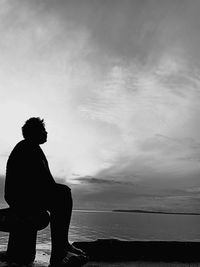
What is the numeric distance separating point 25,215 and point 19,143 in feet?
3.37

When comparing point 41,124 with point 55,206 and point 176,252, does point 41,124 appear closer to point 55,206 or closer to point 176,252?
point 55,206

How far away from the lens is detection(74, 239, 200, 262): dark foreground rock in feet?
23.2

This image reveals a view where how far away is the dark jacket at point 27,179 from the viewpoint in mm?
4512

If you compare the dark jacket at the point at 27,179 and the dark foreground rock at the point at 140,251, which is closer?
the dark jacket at the point at 27,179

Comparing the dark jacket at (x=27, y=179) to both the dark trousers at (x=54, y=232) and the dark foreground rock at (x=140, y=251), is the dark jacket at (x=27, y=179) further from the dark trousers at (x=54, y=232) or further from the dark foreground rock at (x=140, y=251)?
the dark foreground rock at (x=140, y=251)

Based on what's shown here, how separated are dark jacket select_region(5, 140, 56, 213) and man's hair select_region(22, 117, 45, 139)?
143mm

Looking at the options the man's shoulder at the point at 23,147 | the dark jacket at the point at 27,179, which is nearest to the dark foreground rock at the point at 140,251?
the dark jacket at the point at 27,179

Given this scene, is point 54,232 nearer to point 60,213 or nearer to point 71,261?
point 60,213

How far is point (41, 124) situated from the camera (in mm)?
4855

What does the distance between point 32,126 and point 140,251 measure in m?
4.07

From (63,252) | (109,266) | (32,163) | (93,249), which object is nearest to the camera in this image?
(63,252)

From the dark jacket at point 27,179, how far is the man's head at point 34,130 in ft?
0.30

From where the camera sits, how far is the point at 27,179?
4605 millimetres

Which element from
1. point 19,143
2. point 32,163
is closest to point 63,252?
point 32,163
